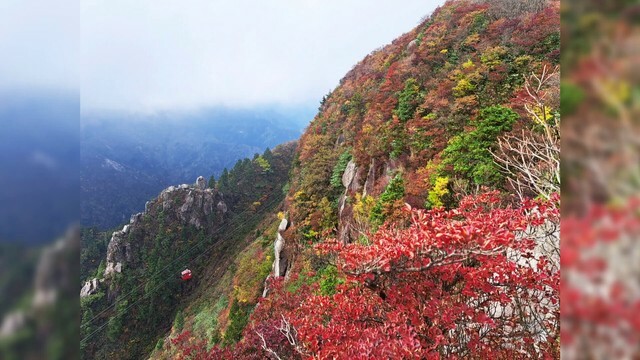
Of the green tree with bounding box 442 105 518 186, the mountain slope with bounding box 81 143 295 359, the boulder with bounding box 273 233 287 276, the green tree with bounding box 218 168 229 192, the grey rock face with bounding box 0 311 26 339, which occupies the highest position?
the grey rock face with bounding box 0 311 26 339

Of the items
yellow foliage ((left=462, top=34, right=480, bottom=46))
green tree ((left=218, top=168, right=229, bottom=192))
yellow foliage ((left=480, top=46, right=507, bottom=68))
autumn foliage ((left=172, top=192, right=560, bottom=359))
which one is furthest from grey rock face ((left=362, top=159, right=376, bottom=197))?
green tree ((left=218, top=168, right=229, bottom=192))

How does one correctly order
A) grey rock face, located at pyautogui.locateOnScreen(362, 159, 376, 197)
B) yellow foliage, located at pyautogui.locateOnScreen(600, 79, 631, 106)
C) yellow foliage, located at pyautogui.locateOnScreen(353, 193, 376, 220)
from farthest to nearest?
grey rock face, located at pyautogui.locateOnScreen(362, 159, 376, 197) < yellow foliage, located at pyautogui.locateOnScreen(353, 193, 376, 220) < yellow foliage, located at pyautogui.locateOnScreen(600, 79, 631, 106)

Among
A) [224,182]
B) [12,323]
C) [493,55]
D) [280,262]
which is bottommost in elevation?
[280,262]

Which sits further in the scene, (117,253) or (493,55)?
(117,253)

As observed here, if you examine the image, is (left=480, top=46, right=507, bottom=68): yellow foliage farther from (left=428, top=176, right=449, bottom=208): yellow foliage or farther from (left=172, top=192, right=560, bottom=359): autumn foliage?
(left=172, top=192, right=560, bottom=359): autumn foliage

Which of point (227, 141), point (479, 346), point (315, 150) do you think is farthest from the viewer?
point (227, 141)

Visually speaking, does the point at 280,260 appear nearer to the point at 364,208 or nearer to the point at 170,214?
the point at 364,208

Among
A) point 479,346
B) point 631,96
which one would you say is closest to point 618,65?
point 631,96

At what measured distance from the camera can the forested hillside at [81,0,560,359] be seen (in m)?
3.28

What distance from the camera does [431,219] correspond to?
11.7 ft

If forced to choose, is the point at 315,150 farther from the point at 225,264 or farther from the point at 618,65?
the point at 618,65

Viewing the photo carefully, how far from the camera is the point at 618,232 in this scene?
561 mm

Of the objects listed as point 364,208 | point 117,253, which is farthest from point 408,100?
point 117,253

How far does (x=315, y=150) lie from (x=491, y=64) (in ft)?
41.0
